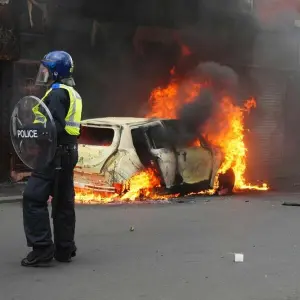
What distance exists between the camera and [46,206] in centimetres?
525

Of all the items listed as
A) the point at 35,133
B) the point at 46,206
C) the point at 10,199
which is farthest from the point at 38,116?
the point at 10,199

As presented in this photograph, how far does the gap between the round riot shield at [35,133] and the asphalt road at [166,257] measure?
0.95 m

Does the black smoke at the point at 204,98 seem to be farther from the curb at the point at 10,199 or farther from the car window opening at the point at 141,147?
the curb at the point at 10,199

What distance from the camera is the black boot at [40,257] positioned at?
5.23 meters

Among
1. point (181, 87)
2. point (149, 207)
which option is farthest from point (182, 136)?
point (181, 87)

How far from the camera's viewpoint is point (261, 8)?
1468cm

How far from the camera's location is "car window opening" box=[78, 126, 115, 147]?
31.2 ft

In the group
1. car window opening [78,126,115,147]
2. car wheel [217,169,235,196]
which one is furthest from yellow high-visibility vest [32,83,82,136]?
car wheel [217,169,235,196]

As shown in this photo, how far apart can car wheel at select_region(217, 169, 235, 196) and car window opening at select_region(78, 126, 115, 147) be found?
2.41 meters

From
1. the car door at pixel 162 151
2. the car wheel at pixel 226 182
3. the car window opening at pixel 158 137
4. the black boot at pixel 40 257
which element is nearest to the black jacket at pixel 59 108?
the black boot at pixel 40 257

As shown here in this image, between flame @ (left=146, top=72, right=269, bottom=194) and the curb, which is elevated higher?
flame @ (left=146, top=72, right=269, bottom=194)

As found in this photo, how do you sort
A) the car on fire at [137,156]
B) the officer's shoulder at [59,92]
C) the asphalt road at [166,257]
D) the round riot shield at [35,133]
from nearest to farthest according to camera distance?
the asphalt road at [166,257] → the round riot shield at [35,133] → the officer's shoulder at [59,92] → the car on fire at [137,156]

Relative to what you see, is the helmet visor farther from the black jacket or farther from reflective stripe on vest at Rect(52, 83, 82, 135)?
the black jacket

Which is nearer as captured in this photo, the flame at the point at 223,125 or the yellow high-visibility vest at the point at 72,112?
the yellow high-visibility vest at the point at 72,112
